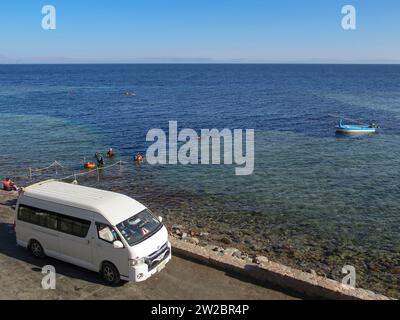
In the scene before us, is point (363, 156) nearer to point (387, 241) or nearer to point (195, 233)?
point (387, 241)

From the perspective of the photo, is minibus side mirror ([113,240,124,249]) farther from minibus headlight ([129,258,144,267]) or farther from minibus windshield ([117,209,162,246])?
minibus headlight ([129,258,144,267])

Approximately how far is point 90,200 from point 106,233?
5.02 feet

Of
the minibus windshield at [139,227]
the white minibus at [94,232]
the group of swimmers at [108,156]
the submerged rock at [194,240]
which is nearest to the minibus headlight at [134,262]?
the white minibus at [94,232]

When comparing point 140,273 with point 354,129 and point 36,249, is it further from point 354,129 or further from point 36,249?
point 354,129

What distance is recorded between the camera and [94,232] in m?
13.6

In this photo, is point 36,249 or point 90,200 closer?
point 90,200

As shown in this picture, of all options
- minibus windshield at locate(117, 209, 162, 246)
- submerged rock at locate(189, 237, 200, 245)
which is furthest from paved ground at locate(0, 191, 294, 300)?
submerged rock at locate(189, 237, 200, 245)

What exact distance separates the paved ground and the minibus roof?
2.33 m

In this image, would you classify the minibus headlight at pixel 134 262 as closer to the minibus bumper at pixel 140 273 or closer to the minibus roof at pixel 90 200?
the minibus bumper at pixel 140 273

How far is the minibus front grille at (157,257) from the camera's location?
13.3 meters

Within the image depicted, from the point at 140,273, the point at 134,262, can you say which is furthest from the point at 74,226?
the point at 140,273

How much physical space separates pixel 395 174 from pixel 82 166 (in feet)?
98.6
